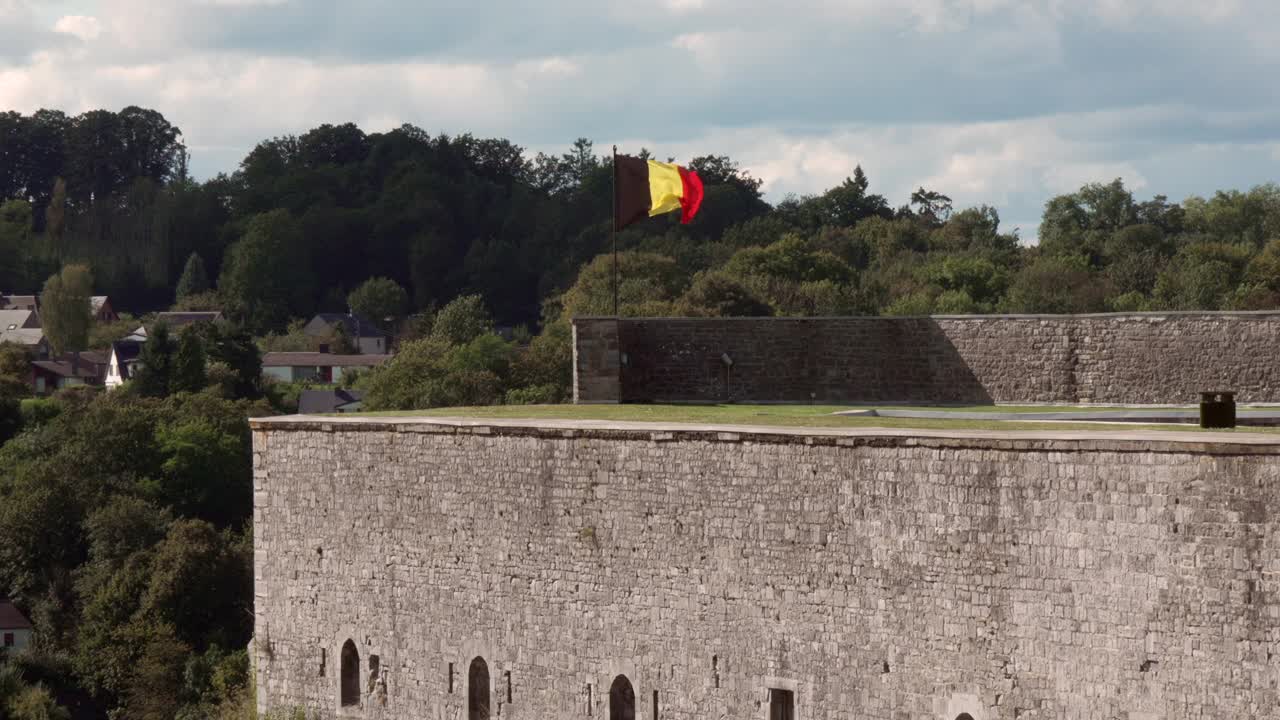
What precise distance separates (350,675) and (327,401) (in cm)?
8256

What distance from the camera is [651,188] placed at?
1270 inches

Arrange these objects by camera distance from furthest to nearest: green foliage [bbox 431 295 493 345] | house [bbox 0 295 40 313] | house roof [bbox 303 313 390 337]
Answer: house [bbox 0 295 40 313] → house roof [bbox 303 313 390 337] → green foliage [bbox 431 295 493 345]

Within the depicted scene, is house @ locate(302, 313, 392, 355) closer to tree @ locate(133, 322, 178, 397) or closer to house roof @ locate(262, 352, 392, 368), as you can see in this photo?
house roof @ locate(262, 352, 392, 368)

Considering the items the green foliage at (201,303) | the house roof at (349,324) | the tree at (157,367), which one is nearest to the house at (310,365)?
the house roof at (349,324)

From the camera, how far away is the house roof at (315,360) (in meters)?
132

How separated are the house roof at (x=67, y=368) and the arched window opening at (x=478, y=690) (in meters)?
107

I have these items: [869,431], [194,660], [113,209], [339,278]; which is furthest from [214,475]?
[113,209]

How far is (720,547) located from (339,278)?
494ft

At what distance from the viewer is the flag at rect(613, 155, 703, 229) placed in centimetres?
3180

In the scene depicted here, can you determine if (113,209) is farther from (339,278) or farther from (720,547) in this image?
(720,547)

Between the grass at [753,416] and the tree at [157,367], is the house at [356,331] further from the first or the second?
the grass at [753,416]

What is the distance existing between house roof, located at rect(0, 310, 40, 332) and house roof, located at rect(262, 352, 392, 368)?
26.2m

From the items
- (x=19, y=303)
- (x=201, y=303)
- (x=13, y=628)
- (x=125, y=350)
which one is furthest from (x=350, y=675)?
(x=19, y=303)

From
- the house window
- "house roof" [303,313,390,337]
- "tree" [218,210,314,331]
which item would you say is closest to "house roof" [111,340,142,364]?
"house roof" [303,313,390,337]
